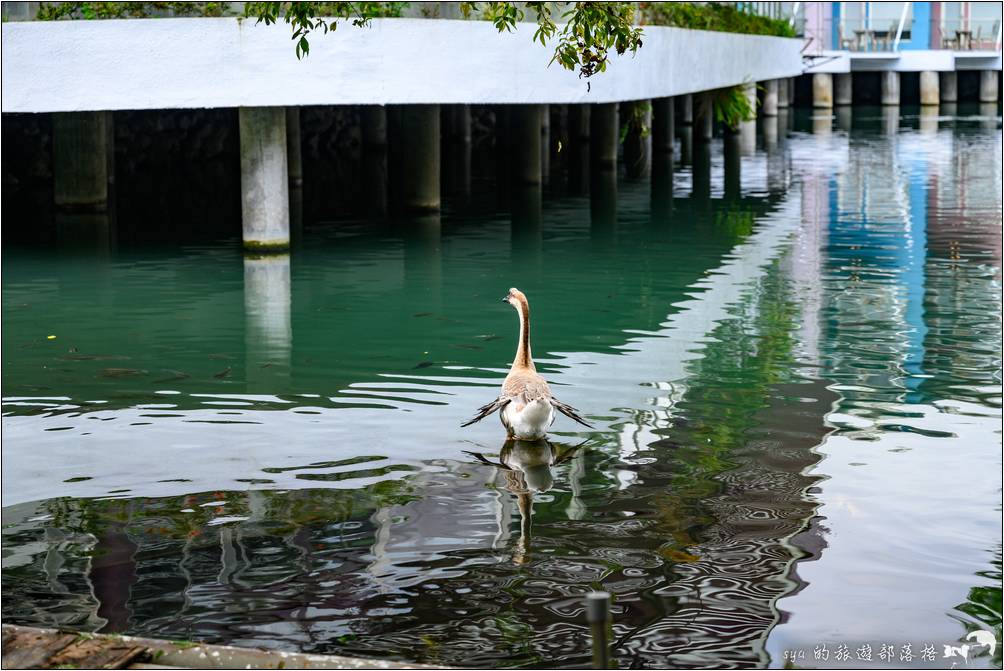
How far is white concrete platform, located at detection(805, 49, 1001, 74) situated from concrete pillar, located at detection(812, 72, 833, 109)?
0.30 metres

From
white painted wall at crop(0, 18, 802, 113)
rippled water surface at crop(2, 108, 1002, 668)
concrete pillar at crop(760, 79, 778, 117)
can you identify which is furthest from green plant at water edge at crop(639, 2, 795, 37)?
concrete pillar at crop(760, 79, 778, 117)

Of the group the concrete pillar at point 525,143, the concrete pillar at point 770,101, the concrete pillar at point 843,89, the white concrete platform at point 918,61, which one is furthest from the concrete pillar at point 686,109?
the concrete pillar at point 843,89

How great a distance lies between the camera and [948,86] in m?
57.6

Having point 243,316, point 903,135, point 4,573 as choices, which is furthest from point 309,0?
point 903,135

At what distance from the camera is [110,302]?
14836 millimetres

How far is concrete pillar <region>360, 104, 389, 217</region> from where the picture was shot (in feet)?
85.1

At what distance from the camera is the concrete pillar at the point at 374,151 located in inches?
1022

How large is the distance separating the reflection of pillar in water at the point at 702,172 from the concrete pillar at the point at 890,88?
21043mm

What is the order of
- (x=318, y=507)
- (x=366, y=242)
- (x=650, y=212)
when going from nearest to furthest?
(x=318, y=507)
(x=366, y=242)
(x=650, y=212)

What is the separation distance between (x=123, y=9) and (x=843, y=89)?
44109 millimetres

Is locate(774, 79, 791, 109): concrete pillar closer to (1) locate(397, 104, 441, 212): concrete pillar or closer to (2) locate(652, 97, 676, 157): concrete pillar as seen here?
(2) locate(652, 97, 676, 157): concrete pillar

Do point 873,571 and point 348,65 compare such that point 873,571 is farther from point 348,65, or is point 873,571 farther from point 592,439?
point 348,65

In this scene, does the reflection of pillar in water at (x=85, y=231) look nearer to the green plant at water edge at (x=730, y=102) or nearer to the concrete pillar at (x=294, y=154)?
the concrete pillar at (x=294, y=154)

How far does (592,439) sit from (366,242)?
10.2m
